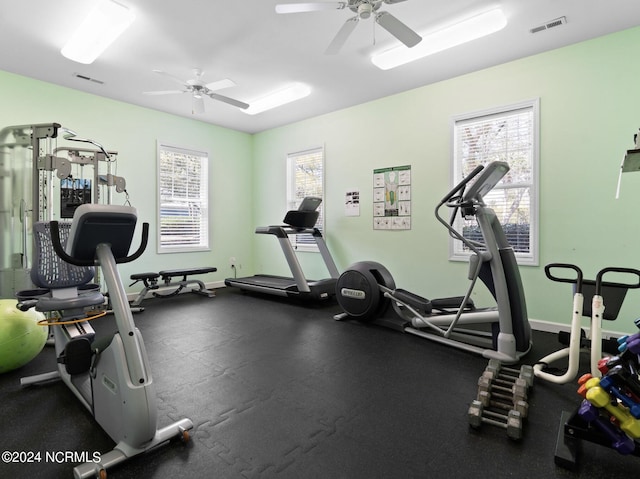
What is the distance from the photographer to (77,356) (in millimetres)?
1640

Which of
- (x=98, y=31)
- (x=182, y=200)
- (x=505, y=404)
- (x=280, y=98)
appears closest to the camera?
(x=505, y=404)

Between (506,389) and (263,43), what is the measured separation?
356 centimetres

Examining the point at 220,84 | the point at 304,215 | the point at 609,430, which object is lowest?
the point at 609,430

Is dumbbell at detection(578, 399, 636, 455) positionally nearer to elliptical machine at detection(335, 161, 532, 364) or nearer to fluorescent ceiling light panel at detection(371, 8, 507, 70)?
elliptical machine at detection(335, 161, 532, 364)

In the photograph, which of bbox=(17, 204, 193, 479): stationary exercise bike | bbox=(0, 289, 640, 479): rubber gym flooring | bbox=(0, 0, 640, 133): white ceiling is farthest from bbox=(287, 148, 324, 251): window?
bbox=(17, 204, 193, 479): stationary exercise bike

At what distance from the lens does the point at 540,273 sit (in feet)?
11.5

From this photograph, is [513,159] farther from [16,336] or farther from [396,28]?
[16,336]

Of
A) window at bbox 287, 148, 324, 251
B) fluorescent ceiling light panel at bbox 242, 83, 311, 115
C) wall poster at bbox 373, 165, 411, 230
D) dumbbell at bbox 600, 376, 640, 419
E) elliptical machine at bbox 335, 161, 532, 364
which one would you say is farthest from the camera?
window at bbox 287, 148, 324, 251

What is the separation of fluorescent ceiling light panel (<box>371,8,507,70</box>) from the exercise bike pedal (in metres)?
3.55

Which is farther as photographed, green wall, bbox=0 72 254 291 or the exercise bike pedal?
green wall, bbox=0 72 254 291

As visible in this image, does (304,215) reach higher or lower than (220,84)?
lower

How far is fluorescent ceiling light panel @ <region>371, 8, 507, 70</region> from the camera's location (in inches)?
112

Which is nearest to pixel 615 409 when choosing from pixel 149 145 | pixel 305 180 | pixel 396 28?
pixel 396 28

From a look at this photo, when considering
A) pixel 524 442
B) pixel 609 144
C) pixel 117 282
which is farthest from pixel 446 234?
pixel 117 282
